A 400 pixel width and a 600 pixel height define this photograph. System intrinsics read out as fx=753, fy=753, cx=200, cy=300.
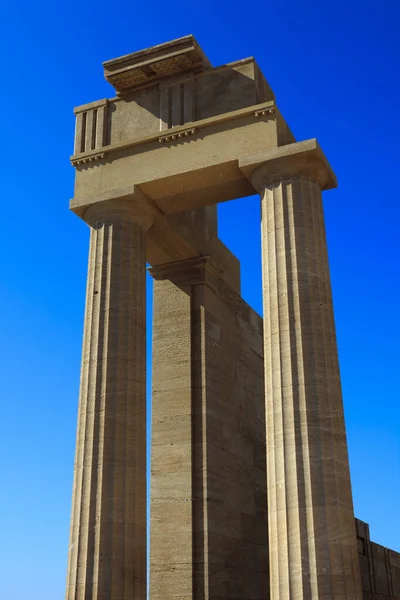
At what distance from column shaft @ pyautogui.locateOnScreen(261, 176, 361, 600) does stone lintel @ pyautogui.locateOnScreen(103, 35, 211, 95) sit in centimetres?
565

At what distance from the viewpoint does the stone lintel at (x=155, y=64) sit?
81.4 feet

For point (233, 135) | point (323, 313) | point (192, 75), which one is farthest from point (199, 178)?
point (323, 313)

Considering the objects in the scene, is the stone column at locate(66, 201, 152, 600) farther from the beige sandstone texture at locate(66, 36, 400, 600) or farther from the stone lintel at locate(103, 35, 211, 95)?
the stone lintel at locate(103, 35, 211, 95)

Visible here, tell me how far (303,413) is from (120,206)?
946 cm

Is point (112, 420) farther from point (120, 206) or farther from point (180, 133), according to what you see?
point (180, 133)

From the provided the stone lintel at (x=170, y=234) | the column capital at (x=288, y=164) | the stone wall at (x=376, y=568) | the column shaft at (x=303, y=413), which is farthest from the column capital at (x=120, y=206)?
the stone wall at (x=376, y=568)

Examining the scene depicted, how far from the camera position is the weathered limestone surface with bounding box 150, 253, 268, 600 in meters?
24.2

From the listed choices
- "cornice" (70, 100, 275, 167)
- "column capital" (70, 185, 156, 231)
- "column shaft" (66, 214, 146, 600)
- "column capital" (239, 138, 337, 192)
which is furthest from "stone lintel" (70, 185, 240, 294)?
"column capital" (239, 138, 337, 192)

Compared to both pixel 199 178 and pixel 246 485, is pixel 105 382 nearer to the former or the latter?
pixel 199 178

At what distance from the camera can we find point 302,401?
63.6 ft

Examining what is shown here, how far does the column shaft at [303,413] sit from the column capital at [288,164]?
0.25 metres

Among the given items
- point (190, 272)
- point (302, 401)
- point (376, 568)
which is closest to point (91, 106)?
point (190, 272)

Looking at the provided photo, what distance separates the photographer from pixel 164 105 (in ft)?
82.3

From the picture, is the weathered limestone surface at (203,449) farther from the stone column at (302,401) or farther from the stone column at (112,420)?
the stone column at (302,401)
